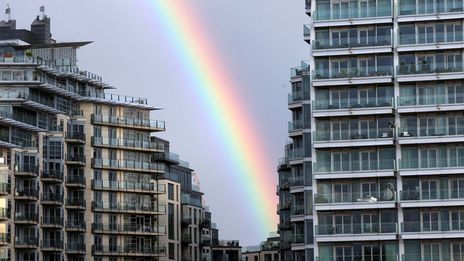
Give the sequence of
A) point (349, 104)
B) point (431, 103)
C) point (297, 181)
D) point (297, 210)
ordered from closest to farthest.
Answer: point (431, 103), point (349, 104), point (297, 210), point (297, 181)

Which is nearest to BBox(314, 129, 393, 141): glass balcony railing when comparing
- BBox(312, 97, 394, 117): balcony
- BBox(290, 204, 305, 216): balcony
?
BBox(312, 97, 394, 117): balcony

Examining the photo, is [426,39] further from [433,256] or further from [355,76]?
[433,256]

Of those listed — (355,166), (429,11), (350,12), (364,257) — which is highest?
(350,12)

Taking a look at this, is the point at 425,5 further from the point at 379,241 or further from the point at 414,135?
the point at 379,241

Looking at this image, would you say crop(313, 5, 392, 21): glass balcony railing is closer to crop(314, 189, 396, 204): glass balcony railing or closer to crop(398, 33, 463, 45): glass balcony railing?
crop(398, 33, 463, 45): glass balcony railing

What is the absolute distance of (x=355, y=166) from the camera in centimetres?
16838

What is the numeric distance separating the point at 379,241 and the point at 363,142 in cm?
1222

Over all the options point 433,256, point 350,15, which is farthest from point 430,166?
point 350,15

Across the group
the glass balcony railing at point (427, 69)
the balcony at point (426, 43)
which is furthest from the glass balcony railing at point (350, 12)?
the glass balcony railing at point (427, 69)

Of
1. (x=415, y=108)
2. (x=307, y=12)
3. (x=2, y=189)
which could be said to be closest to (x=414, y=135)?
(x=415, y=108)

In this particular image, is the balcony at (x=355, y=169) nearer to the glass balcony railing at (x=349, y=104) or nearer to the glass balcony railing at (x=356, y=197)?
the glass balcony railing at (x=356, y=197)

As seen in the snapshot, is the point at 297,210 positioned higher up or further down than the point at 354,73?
further down

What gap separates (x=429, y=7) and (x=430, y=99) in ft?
38.0

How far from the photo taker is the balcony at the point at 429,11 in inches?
6654
